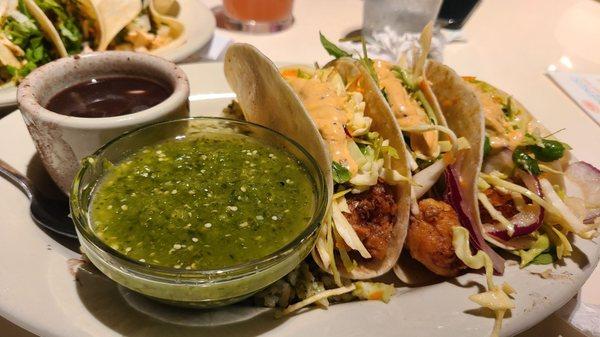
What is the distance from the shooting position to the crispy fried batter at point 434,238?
5.90ft

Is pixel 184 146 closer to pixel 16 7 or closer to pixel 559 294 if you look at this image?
pixel 559 294

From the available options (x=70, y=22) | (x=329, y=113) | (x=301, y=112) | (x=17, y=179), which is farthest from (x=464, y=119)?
(x=70, y=22)

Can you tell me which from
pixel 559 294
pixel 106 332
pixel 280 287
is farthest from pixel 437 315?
pixel 106 332

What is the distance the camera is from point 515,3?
5.20 metres

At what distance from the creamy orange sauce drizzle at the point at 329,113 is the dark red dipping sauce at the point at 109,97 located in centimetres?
60

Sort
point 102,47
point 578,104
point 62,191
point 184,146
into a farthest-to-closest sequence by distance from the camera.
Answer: point 578,104 → point 102,47 → point 62,191 → point 184,146

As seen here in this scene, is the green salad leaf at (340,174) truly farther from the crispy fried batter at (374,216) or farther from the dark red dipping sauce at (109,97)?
the dark red dipping sauce at (109,97)

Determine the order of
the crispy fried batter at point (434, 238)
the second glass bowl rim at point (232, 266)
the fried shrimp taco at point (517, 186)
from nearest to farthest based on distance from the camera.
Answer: the second glass bowl rim at point (232, 266)
the crispy fried batter at point (434, 238)
the fried shrimp taco at point (517, 186)

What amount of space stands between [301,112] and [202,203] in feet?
1.68

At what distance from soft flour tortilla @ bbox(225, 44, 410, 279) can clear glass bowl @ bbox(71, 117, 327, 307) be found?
0.11 metres

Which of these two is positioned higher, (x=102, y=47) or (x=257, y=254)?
(x=257, y=254)

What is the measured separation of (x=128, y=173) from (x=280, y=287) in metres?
0.68

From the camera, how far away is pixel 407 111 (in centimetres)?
216

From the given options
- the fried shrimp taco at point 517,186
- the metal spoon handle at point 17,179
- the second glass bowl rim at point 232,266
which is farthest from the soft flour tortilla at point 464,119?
the metal spoon handle at point 17,179
